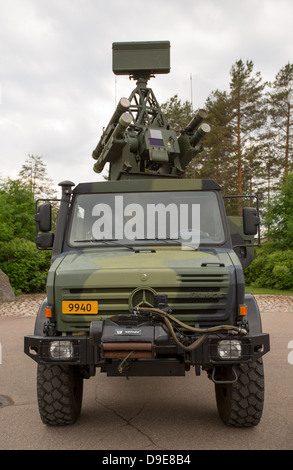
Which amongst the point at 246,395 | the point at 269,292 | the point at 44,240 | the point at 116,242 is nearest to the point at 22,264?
the point at 269,292

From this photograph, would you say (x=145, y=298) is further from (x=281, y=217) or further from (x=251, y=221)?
(x=281, y=217)

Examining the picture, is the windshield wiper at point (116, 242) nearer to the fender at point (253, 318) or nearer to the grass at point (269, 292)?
the fender at point (253, 318)

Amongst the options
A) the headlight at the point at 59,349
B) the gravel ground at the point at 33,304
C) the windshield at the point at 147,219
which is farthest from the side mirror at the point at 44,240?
the gravel ground at the point at 33,304

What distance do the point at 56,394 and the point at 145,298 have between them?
1.12 metres

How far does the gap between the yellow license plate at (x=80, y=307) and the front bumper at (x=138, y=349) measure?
20 centimetres

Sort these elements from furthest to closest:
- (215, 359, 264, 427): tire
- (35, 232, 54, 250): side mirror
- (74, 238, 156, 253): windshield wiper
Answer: (35, 232, 54, 250): side mirror < (74, 238, 156, 253): windshield wiper < (215, 359, 264, 427): tire

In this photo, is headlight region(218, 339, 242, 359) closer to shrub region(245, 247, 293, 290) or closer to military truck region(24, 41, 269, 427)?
military truck region(24, 41, 269, 427)

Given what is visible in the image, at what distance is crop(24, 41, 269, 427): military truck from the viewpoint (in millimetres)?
3652

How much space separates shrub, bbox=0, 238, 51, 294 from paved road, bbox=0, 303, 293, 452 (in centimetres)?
946

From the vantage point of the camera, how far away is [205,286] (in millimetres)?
3846

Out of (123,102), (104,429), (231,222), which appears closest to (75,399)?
(104,429)

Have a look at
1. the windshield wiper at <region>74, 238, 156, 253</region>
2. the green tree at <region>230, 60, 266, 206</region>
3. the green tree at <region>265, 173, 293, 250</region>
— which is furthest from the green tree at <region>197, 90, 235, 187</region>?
the windshield wiper at <region>74, 238, 156, 253</region>
